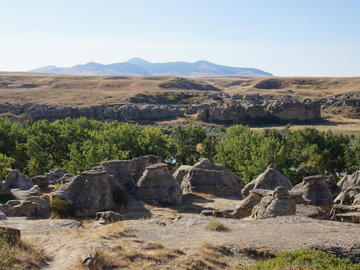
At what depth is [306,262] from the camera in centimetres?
1560

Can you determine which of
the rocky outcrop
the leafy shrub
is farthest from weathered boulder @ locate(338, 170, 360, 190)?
the rocky outcrop

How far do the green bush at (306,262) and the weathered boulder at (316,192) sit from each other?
54.6 ft

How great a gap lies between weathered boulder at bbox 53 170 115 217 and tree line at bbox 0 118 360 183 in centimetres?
1547

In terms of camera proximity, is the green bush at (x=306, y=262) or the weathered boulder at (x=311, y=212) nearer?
the green bush at (x=306, y=262)

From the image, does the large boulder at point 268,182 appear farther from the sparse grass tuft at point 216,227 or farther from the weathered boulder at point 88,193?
the sparse grass tuft at point 216,227

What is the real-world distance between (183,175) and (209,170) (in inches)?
130

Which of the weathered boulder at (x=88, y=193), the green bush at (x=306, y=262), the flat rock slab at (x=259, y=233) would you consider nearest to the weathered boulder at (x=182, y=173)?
the weathered boulder at (x=88, y=193)

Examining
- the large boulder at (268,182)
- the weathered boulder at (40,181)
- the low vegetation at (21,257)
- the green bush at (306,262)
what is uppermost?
the low vegetation at (21,257)

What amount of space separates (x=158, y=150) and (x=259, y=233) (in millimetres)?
40250

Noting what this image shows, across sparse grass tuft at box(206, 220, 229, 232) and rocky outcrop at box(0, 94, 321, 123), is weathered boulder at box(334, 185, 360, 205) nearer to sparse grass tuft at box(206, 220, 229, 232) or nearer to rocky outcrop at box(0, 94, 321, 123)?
sparse grass tuft at box(206, 220, 229, 232)

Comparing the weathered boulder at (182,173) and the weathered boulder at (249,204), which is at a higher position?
the weathered boulder at (249,204)

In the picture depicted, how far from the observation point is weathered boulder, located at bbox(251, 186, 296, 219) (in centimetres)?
2569

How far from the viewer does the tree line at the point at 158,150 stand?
2023 inches

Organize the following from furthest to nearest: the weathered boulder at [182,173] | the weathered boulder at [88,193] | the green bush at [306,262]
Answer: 1. the weathered boulder at [182,173]
2. the weathered boulder at [88,193]
3. the green bush at [306,262]
